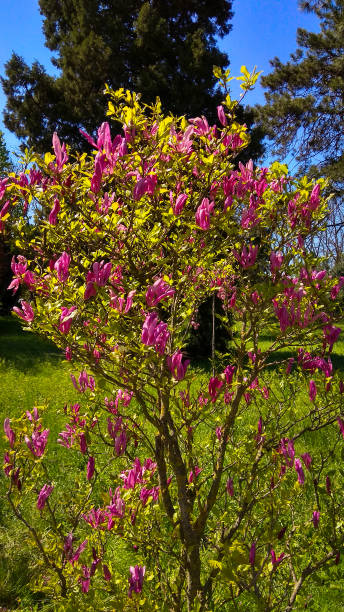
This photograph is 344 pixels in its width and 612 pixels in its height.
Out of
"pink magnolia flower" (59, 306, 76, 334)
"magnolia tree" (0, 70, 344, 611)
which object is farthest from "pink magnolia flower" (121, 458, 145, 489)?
"pink magnolia flower" (59, 306, 76, 334)

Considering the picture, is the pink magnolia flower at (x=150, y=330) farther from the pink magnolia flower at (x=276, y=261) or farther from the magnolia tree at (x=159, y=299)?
the pink magnolia flower at (x=276, y=261)

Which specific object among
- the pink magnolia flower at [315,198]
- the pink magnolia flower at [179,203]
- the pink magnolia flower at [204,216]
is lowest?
the pink magnolia flower at [204,216]

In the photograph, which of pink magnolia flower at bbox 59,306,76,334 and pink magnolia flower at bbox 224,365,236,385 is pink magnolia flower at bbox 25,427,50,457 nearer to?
pink magnolia flower at bbox 59,306,76,334

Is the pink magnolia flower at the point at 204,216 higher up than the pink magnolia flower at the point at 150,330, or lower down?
higher up

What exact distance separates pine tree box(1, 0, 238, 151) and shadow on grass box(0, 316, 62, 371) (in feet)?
18.7

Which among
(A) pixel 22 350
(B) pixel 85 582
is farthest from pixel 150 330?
(A) pixel 22 350

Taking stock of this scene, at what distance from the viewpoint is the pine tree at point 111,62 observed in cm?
1102

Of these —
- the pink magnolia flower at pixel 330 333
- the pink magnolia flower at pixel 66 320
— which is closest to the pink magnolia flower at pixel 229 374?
the pink magnolia flower at pixel 330 333

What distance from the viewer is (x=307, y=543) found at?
1723 mm

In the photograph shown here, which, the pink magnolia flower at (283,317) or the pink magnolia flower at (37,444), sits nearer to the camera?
the pink magnolia flower at (283,317)

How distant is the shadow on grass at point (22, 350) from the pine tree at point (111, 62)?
5.69 metres

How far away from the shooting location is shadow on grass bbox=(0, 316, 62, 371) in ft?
27.5

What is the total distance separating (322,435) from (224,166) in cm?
343

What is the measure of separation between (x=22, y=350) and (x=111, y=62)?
25.9ft
